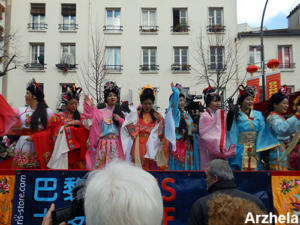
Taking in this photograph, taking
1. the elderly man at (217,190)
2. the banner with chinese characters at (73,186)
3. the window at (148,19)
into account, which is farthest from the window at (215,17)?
the elderly man at (217,190)

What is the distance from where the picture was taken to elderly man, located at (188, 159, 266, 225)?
7.52ft

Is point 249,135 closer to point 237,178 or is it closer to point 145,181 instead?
point 237,178

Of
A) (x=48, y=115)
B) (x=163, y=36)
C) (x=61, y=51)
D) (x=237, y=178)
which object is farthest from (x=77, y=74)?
(x=237, y=178)

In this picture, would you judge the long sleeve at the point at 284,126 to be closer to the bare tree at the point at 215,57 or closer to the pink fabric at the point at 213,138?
the pink fabric at the point at 213,138

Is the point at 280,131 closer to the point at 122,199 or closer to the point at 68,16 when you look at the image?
the point at 122,199

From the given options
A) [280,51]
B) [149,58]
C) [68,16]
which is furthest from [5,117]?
[280,51]

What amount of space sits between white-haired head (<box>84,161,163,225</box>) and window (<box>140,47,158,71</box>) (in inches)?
675

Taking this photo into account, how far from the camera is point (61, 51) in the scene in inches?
724

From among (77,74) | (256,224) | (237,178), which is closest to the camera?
(256,224)

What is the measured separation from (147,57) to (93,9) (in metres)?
4.74

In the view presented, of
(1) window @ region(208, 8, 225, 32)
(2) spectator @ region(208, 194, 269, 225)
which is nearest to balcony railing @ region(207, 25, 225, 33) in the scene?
(1) window @ region(208, 8, 225, 32)

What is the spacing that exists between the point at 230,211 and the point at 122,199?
56 centimetres

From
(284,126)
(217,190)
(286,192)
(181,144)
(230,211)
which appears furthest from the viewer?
(181,144)

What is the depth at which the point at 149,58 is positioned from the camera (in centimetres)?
1850
